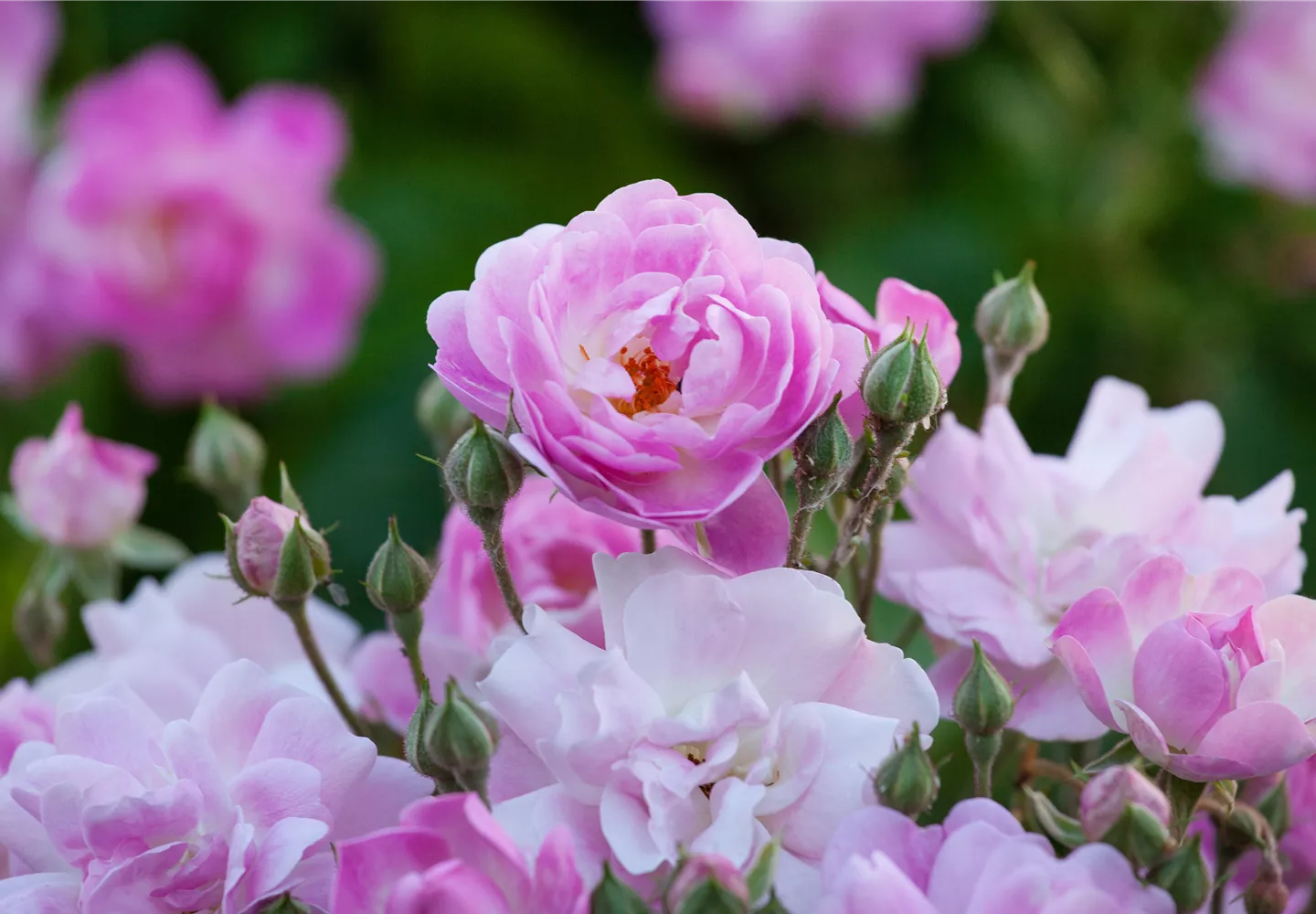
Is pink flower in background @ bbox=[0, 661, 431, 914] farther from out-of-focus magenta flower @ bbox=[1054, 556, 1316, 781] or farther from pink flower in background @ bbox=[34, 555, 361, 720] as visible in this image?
out-of-focus magenta flower @ bbox=[1054, 556, 1316, 781]

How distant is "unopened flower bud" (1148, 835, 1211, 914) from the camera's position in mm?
333

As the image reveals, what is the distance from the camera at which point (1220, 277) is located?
1.31m

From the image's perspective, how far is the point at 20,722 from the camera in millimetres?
426

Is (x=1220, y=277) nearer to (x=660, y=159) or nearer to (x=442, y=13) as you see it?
(x=660, y=159)

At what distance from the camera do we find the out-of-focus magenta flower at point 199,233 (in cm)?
105

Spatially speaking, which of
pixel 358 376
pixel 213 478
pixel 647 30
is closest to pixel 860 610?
pixel 213 478

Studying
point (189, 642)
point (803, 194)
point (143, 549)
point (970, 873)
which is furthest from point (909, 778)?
point (803, 194)

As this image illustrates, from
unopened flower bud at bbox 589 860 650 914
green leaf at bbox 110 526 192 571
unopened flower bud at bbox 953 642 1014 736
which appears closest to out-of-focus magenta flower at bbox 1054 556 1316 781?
unopened flower bud at bbox 953 642 1014 736

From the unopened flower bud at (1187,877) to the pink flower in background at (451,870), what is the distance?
13 cm

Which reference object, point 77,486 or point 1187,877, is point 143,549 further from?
point 1187,877

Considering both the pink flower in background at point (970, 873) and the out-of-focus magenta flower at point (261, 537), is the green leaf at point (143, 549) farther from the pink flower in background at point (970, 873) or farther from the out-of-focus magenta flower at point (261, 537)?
the pink flower in background at point (970, 873)

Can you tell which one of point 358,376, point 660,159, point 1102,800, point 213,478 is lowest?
point 358,376

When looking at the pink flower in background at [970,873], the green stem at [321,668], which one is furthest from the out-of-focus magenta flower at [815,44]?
the pink flower in background at [970,873]

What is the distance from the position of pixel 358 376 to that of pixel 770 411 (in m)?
1.00
